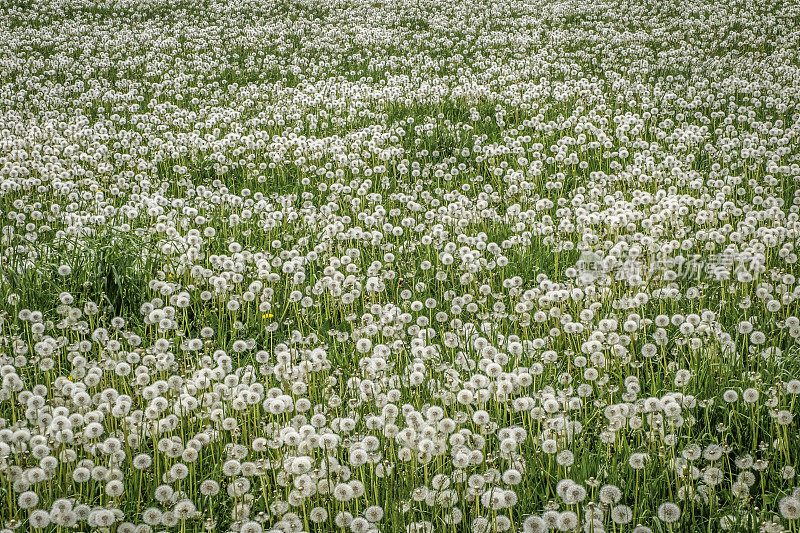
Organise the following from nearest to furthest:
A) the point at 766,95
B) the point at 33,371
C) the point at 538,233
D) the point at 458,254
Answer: the point at 33,371 < the point at 458,254 < the point at 538,233 < the point at 766,95

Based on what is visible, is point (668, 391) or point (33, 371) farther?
point (33, 371)

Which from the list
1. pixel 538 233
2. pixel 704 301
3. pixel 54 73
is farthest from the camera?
pixel 54 73

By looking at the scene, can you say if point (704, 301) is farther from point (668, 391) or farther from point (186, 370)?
point (186, 370)

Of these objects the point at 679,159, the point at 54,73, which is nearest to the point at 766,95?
the point at 679,159

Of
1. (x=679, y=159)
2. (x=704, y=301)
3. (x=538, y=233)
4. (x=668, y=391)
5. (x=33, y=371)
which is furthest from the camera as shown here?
(x=679, y=159)

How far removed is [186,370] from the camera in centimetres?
378

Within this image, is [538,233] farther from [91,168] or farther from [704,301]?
[91,168]

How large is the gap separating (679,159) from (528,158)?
1.68 metres

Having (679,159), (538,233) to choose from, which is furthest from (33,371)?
(679,159)

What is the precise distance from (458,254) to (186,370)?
2.46m

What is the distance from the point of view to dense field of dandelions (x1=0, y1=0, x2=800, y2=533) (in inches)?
111

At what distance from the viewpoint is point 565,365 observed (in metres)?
4.00

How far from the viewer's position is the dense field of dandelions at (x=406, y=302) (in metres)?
2.81

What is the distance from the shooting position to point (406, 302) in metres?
4.80
